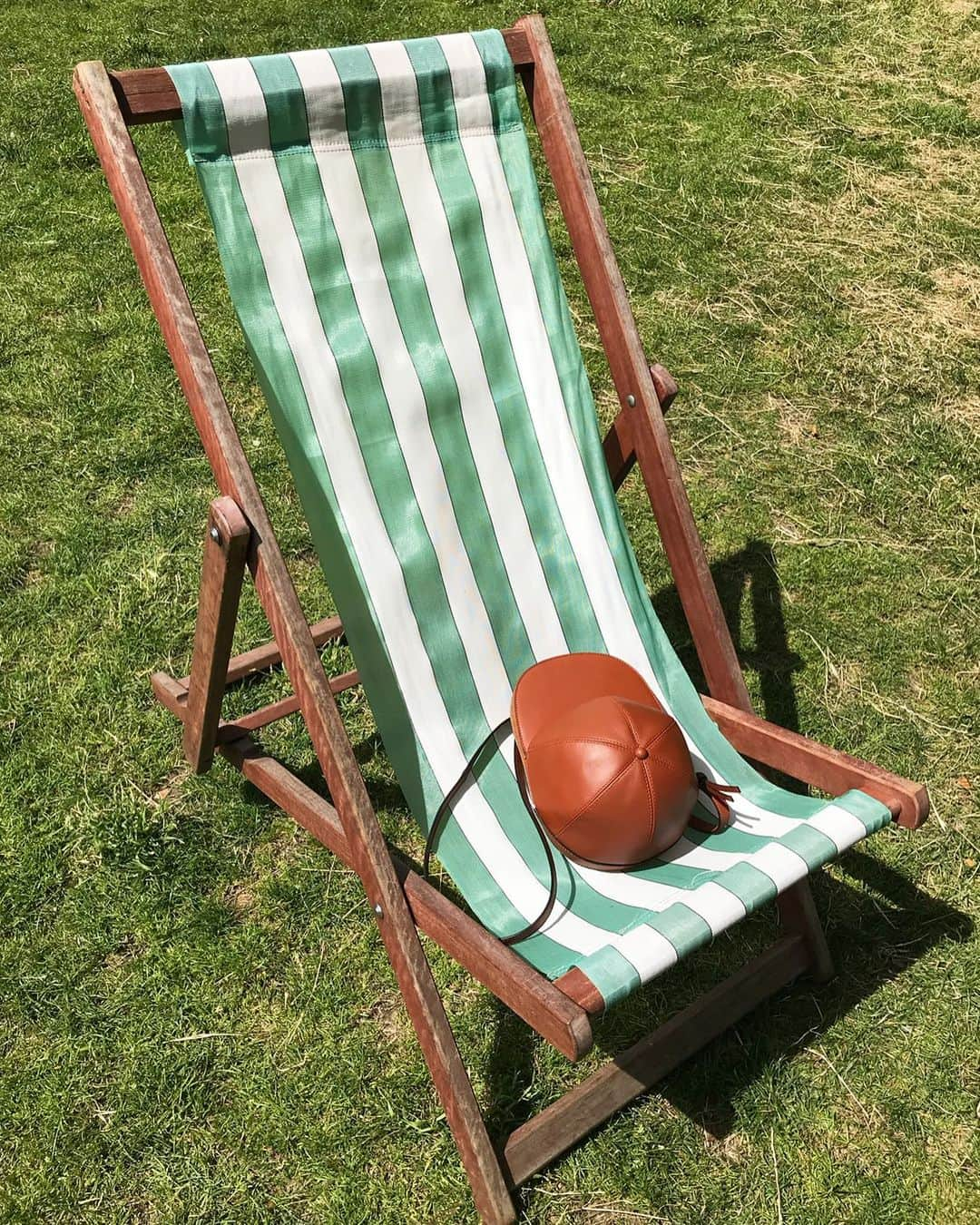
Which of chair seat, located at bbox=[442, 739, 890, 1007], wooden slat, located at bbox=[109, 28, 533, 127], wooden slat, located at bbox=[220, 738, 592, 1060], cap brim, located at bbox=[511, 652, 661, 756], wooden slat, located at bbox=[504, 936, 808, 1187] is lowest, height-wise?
wooden slat, located at bbox=[504, 936, 808, 1187]

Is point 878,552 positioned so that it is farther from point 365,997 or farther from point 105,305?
point 105,305

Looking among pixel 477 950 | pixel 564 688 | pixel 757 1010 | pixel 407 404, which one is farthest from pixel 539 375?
pixel 757 1010

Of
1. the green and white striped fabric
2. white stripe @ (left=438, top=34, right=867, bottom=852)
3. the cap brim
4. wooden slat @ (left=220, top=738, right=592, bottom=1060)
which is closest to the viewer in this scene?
wooden slat @ (left=220, top=738, right=592, bottom=1060)

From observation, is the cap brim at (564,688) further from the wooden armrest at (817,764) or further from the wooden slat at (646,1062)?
the wooden slat at (646,1062)

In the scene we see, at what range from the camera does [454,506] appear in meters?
Answer: 2.36

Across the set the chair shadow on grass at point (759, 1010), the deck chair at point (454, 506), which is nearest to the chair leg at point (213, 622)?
the deck chair at point (454, 506)

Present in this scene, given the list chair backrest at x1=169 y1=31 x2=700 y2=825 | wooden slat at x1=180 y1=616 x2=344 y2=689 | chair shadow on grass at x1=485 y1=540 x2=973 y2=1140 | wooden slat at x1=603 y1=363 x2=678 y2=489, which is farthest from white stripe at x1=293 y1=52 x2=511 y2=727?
chair shadow on grass at x1=485 y1=540 x2=973 y2=1140

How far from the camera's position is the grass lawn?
84.7 inches

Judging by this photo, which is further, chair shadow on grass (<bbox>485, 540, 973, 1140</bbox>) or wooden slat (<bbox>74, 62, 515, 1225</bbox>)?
chair shadow on grass (<bbox>485, 540, 973, 1140</bbox>)

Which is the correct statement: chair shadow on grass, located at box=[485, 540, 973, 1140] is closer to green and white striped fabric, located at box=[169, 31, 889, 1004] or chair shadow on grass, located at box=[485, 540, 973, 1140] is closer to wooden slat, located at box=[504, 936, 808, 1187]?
wooden slat, located at box=[504, 936, 808, 1187]

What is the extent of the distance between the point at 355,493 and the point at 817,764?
3.23 feet

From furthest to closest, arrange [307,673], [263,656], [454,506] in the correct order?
[263,656]
[454,506]
[307,673]

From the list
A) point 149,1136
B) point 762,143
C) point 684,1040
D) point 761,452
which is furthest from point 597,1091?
point 762,143

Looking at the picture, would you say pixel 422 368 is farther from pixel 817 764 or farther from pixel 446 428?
pixel 817 764
